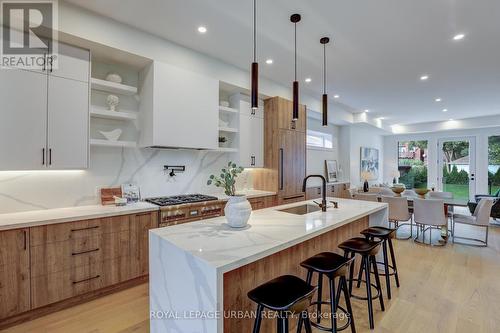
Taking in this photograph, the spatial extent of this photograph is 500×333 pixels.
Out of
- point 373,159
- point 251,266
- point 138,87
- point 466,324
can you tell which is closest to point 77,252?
point 251,266

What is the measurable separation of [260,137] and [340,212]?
2.31 metres

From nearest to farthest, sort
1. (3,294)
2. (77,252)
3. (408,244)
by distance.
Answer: (3,294) < (77,252) < (408,244)

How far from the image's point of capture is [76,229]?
2.38m

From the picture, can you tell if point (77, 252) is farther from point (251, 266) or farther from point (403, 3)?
point (403, 3)

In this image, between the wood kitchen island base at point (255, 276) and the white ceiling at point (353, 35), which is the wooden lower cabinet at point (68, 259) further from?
the white ceiling at point (353, 35)

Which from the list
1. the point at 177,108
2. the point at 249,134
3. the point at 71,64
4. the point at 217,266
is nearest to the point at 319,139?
the point at 249,134

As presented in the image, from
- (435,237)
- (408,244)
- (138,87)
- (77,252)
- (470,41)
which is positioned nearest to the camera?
(77,252)

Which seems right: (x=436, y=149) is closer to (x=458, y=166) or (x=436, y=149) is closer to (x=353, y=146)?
(x=458, y=166)

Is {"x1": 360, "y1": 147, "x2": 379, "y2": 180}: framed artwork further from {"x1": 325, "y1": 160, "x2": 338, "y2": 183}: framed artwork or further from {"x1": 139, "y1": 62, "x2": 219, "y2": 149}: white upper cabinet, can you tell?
{"x1": 139, "y1": 62, "x2": 219, "y2": 149}: white upper cabinet

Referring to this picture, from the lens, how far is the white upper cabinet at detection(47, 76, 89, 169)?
2488mm

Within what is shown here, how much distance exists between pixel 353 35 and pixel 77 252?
3814 millimetres

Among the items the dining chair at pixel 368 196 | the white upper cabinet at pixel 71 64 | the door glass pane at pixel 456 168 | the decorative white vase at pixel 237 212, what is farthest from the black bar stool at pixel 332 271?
the door glass pane at pixel 456 168

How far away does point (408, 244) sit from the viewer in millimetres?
4461

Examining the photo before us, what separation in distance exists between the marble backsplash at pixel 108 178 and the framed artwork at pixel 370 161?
5.48 meters
